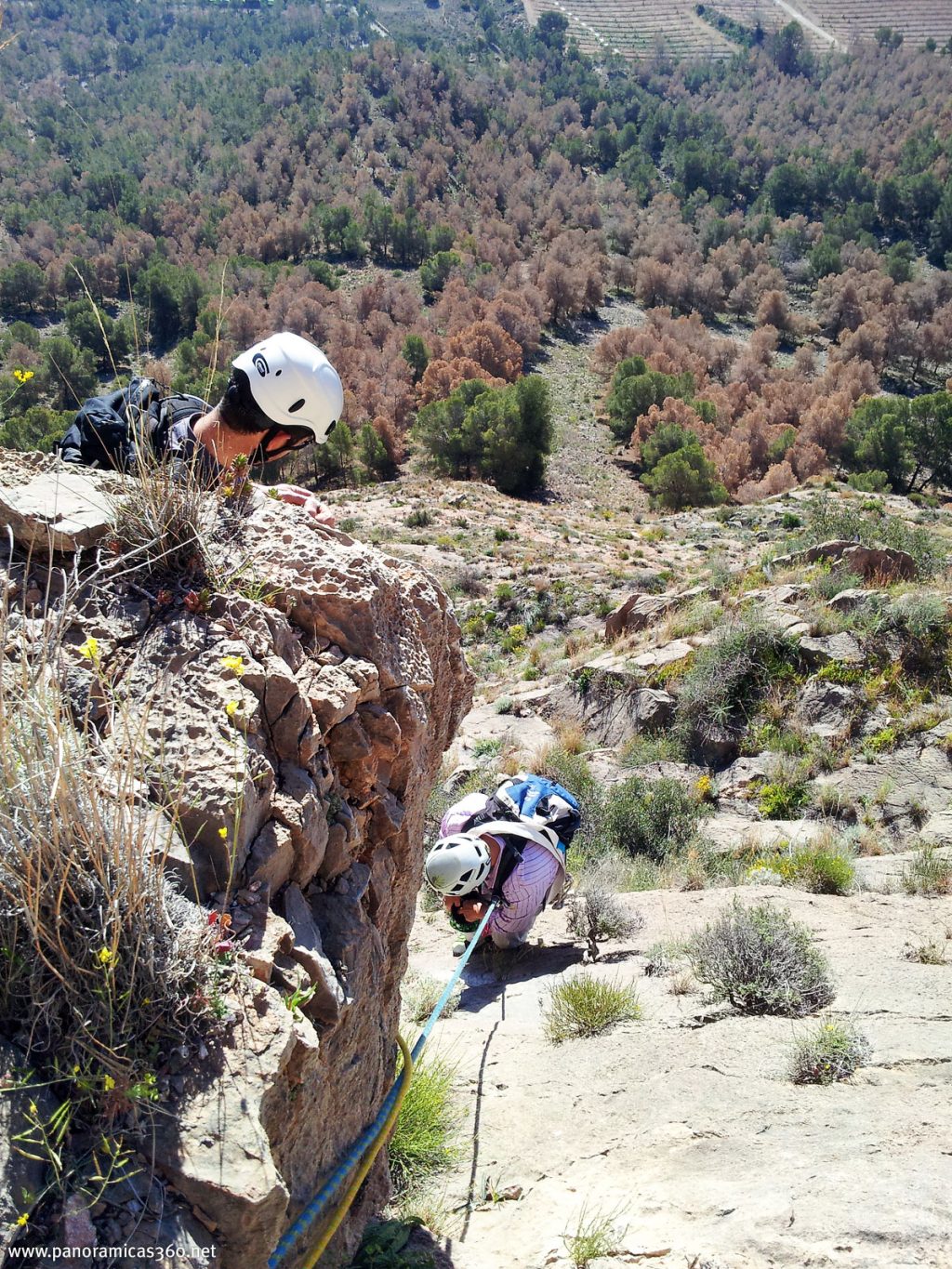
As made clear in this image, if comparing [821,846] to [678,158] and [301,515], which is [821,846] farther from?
[678,158]

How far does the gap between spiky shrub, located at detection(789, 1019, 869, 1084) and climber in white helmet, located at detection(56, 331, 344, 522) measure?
2.90 meters

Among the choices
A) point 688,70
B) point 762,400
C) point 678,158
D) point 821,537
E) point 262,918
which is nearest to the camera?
point 262,918

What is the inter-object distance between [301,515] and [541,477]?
35.2 m

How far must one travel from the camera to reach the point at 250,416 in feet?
9.65

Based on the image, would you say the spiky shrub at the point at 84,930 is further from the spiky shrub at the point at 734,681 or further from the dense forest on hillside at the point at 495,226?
the dense forest on hillside at the point at 495,226

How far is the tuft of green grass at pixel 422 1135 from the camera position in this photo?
3.30 m

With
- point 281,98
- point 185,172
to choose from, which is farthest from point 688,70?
point 185,172

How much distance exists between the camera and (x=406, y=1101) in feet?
11.4

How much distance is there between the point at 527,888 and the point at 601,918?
95cm

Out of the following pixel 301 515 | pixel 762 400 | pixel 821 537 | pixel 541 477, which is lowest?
pixel 541 477

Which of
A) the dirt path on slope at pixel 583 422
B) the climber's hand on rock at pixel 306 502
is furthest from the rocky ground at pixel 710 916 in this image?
the dirt path on slope at pixel 583 422

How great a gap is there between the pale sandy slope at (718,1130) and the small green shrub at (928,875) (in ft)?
1.99

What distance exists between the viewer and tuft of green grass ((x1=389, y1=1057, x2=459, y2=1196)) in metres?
3.30

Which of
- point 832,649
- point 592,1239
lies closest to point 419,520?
point 832,649
